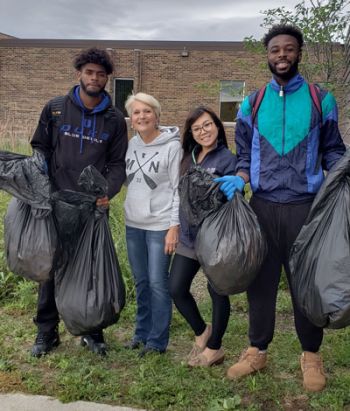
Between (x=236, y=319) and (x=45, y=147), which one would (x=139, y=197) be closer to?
(x=45, y=147)

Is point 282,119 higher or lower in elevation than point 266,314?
higher

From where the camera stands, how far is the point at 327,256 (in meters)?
2.47

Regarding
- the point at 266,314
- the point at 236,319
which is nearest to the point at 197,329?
the point at 266,314

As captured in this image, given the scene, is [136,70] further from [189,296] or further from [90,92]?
[189,296]

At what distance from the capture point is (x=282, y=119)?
2.80 meters

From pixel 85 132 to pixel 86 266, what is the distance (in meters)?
0.87

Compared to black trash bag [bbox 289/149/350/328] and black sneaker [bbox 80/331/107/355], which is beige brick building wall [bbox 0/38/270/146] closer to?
black sneaker [bbox 80/331/107/355]

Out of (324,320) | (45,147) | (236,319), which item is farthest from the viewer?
(236,319)

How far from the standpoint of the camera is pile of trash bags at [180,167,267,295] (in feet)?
8.64

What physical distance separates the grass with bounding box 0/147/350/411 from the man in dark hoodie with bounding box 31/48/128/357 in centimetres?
114

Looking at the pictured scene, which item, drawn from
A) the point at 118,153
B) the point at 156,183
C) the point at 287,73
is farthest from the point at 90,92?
the point at 287,73

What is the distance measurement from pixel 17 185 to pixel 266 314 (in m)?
1.70

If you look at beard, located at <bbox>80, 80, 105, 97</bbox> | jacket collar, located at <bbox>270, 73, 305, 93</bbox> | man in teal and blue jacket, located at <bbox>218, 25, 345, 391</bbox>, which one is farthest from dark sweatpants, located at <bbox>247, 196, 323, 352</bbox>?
beard, located at <bbox>80, 80, 105, 97</bbox>

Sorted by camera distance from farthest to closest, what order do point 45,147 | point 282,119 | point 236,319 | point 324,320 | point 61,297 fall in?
point 236,319 < point 45,147 < point 61,297 < point 282,119 < point 324,320
